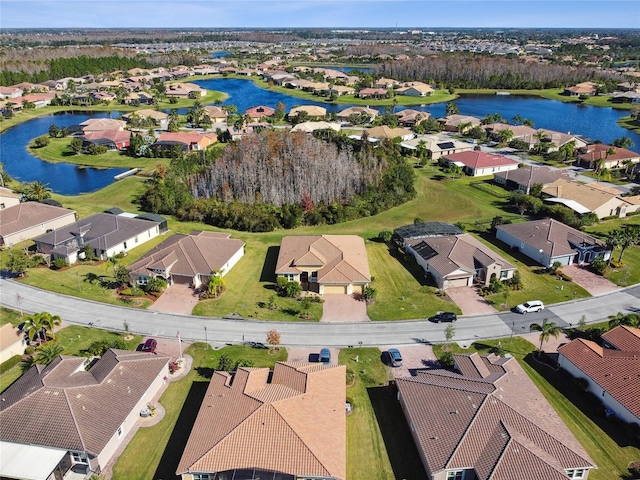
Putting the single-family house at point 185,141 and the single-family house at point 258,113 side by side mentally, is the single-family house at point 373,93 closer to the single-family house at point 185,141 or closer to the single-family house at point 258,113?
the single-family house at point 258,113

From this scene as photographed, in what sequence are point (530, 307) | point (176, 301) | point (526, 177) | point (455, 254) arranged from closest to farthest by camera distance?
point (530, 307) → point (176, 301) → point (455, 254) → point (526, 177)

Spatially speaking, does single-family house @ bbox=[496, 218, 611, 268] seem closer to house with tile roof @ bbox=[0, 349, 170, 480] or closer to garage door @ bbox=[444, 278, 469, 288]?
garage door @ bbox=[444, 278, 469, 288]

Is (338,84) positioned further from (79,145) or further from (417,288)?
(417,288)

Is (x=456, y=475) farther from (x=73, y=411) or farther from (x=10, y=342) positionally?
(x=10, y=342)

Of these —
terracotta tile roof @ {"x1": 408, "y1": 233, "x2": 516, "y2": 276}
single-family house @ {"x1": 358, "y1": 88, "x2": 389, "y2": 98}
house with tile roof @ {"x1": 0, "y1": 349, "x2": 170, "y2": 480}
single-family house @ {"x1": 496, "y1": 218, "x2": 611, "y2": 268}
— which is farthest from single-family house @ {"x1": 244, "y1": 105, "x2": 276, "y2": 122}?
house with tile roof @ {"x1": 0, "y1": 349, "x2": 170, "y2": 480}

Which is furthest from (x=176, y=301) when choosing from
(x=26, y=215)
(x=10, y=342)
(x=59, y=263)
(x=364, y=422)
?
(x=26, y=215)

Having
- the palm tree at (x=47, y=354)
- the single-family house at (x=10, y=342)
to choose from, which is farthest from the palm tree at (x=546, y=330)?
the single-family house at (x=10, y=342)
